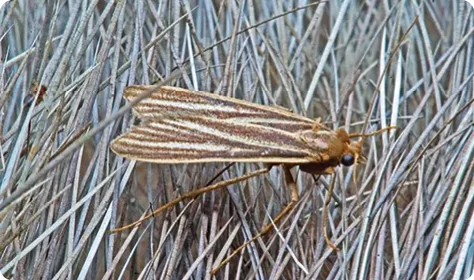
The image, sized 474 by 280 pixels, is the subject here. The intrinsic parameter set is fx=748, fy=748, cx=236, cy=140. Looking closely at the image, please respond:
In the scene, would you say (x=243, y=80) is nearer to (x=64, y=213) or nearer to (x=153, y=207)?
(x=153, y=207)

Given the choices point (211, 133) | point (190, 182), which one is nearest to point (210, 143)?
point (211, 133)

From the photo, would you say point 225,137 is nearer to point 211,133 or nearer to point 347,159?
point 211,133

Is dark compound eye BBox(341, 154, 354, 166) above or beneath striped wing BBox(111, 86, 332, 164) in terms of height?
beneath

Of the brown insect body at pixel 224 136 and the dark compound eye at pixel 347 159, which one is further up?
the brown insect body at pixel 224 136

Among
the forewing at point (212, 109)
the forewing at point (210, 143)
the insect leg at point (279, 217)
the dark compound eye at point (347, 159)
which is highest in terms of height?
the forewing at point (212, 109)

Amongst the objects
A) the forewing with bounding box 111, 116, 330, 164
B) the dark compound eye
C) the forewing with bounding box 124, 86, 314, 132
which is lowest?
the dark compound eye

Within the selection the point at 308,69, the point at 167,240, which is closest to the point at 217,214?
the point at 167,240
